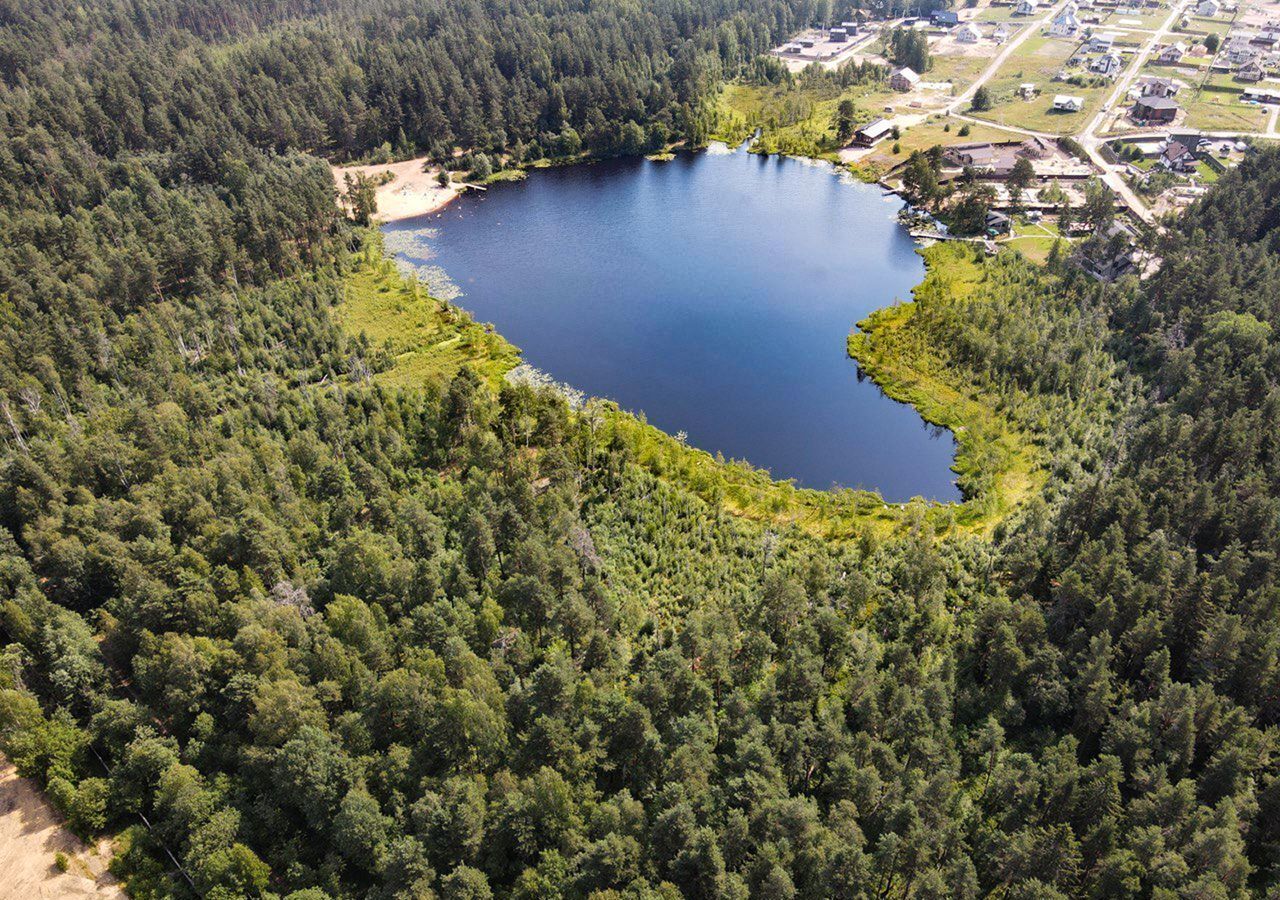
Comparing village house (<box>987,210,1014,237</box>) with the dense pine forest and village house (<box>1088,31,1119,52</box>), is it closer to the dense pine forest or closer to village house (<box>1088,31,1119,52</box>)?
the dense pine forest

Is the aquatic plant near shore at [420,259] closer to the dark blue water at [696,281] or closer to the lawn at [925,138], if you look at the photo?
the dark blue water at [696,281]

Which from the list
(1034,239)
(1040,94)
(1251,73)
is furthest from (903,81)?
(1034,239)

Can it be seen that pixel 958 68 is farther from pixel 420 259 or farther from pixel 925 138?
pixel 420 259

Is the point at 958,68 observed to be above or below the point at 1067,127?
above

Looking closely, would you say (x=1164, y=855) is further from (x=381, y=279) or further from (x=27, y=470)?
(x=381, y=279)

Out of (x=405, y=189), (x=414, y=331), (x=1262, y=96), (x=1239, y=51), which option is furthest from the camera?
(x=1239, y=51)

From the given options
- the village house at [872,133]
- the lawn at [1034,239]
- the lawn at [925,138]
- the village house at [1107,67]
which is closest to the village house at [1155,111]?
the lawn at [925,138]

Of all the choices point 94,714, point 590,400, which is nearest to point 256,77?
point 590,400

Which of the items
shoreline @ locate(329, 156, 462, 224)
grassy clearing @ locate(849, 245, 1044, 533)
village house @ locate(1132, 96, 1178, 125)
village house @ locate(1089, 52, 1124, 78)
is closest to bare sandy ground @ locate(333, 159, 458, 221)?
shoreline @ locate(329, 156, 462, 224)
